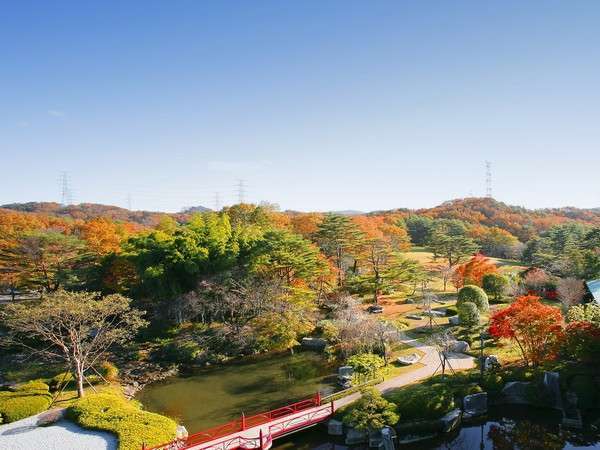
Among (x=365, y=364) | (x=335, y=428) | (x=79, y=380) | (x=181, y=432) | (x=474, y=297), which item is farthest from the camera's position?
(x=474, y=297)

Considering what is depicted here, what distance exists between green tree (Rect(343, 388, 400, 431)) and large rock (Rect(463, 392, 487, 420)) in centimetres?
315

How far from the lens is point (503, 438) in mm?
13758

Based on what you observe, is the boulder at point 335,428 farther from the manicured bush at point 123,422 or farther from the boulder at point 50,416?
the boulder at point 50,416

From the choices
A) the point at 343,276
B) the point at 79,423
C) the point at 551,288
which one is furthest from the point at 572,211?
the point at 79,423

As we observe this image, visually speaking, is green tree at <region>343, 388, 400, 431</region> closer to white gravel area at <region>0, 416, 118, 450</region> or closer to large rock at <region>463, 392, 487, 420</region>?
large rock at <region>463, 392, 487, 420</region>

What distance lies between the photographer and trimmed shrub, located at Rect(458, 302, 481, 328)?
22.3 metres

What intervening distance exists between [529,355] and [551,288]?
56.3 ft

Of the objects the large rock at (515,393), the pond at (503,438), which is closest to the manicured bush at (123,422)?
the pond at (503,438)

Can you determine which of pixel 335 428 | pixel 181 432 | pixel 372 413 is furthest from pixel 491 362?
pixel 181 432

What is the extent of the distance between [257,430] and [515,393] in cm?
1011

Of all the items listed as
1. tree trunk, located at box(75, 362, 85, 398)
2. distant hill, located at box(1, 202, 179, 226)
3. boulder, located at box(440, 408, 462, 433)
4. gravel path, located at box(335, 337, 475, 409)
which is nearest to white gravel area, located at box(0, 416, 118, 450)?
tree trunk, located at box(75, 362, 85, 398)

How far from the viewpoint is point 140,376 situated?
813 inches

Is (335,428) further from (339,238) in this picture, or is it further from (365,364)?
(339,238)

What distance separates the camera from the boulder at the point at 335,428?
14039 millimetres
